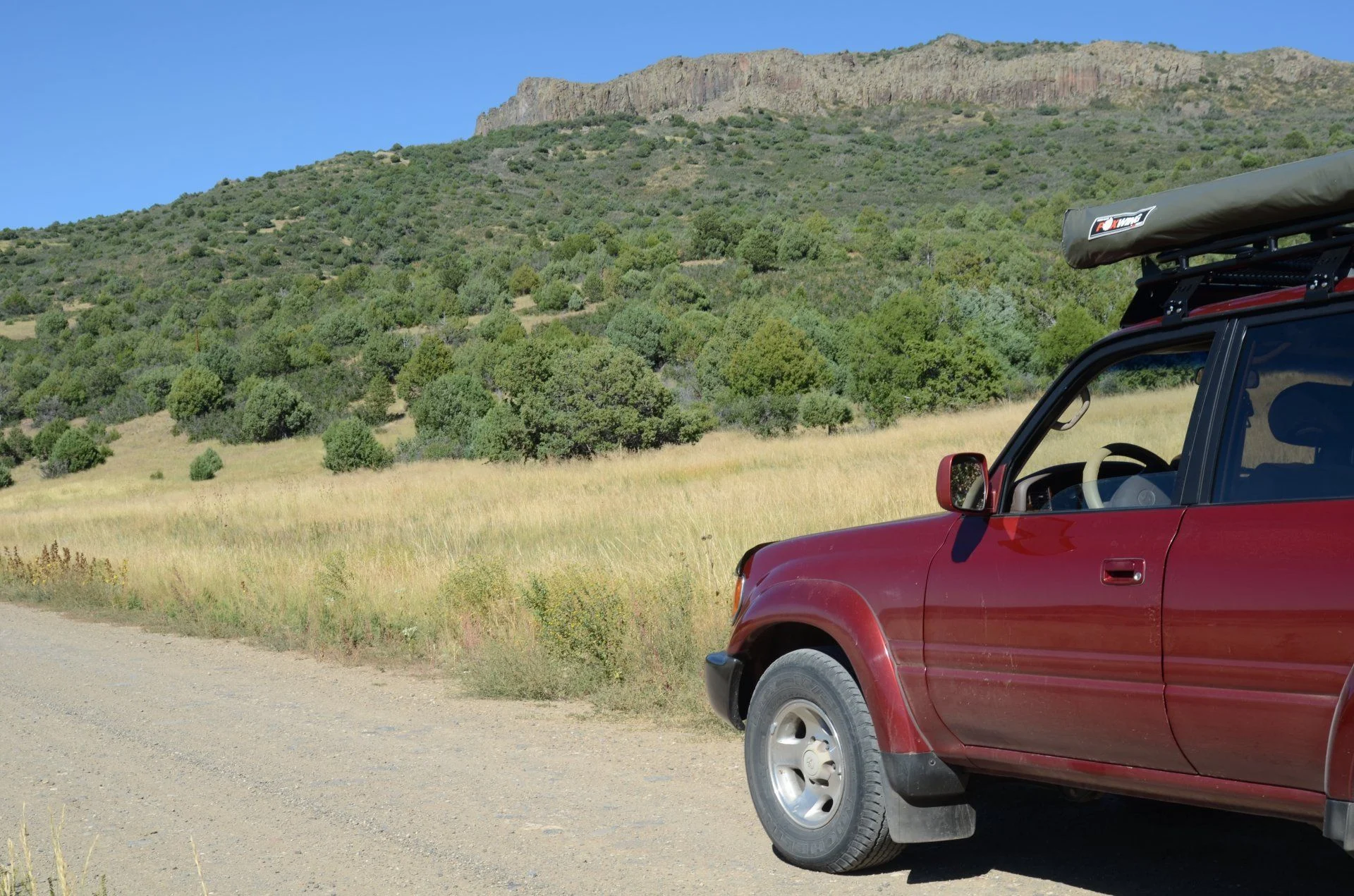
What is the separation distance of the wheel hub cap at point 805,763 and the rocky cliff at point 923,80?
112 metres

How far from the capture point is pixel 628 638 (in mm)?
8891

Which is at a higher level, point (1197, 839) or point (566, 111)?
point (566, 111)

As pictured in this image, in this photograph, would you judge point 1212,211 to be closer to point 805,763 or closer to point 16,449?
point 805,763

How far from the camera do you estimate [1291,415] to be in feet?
11.6

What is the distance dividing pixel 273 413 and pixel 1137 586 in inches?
2069

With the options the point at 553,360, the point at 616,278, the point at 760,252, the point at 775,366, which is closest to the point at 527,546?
the point at 553,360

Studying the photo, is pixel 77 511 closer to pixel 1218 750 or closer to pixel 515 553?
pixel 515 553

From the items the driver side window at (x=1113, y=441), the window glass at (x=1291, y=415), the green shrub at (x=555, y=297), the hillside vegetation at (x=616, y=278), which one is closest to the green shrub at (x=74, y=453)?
the hillside vegetation at (x=616, y=278)

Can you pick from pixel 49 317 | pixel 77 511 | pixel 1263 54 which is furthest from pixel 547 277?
pixel 1263 54

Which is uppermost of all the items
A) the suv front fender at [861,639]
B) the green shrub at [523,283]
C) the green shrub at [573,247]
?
the green shrub at [573,247]

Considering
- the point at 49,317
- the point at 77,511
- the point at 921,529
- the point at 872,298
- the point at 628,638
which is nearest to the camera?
the point at 921,529

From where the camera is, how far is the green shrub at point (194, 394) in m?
56.4

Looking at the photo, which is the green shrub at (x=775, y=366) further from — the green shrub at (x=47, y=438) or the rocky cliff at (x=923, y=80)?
the rocky cliff at (x=923, y=80)

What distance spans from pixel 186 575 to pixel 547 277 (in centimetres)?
5795
